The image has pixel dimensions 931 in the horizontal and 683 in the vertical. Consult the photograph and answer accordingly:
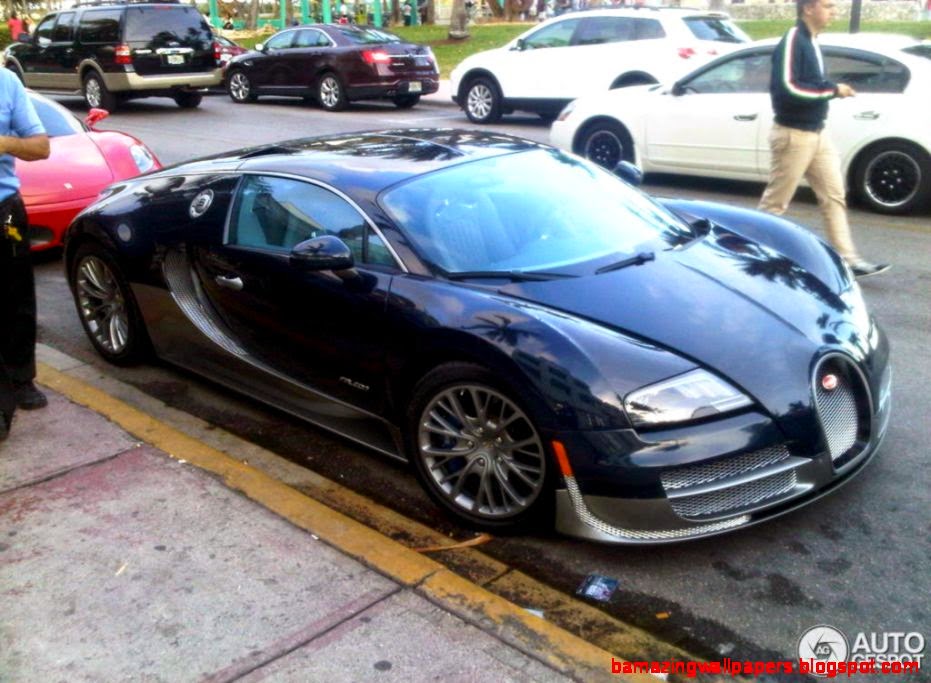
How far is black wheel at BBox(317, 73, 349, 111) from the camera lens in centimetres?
1823

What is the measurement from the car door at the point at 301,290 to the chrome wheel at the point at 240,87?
16160 millimetres

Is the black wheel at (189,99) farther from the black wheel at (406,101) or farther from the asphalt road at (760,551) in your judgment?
the asphalt road at (760,551)

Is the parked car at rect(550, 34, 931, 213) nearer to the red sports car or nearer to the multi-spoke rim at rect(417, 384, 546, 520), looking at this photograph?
the red sports car

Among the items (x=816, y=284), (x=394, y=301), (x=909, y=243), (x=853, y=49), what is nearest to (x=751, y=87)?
(x=853, y=49)

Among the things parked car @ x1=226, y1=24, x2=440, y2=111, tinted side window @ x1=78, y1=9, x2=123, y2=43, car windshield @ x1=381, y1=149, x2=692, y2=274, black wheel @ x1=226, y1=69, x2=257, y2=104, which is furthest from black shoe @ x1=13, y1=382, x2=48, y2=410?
black wheel @ x1=226, y1=69, x2=257, y2=104

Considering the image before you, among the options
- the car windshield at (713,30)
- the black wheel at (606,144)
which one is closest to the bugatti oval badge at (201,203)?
the black wheel at (606,144)

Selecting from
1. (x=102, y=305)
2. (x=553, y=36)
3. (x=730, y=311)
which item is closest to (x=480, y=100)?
(x=553, y=36)

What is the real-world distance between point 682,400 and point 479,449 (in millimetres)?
783

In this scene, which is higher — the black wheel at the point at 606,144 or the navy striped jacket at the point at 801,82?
the navy striped jacket at the point at 801,82

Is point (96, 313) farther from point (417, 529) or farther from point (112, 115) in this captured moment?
point (112, 115)

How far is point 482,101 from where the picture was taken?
1619 cm

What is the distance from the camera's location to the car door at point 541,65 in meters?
15.1

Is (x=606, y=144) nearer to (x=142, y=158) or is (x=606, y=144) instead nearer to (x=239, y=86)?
(x=142, y=158)

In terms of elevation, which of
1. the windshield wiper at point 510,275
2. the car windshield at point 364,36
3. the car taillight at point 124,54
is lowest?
the windshield wiper at point 510,275
